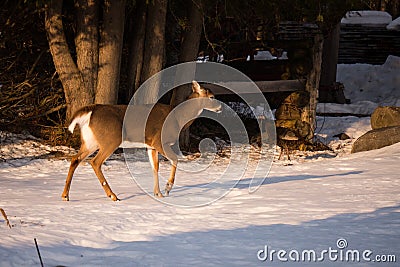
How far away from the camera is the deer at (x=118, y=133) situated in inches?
343

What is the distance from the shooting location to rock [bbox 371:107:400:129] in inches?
578

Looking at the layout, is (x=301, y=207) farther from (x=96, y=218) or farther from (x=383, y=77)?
(x=383, y=77)

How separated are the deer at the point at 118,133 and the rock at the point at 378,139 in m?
4.43

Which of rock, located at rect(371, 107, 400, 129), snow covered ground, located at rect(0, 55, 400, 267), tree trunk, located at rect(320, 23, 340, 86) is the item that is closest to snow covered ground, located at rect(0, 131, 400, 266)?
snow covered ground, located at rect(0, 55, 400, 267)

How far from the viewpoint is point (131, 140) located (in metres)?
9.16

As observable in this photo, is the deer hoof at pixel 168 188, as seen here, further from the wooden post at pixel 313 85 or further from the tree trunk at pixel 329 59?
the tree trunk at pixel 329 59

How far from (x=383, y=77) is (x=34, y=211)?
→ 18.8 m

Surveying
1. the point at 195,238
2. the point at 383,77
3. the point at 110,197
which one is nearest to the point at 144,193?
the point at 110,197

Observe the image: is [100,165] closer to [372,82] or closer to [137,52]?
[137,52]

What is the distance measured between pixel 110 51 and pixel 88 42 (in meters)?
0.41

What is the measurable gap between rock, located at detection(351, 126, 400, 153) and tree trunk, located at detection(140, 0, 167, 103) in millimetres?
4076

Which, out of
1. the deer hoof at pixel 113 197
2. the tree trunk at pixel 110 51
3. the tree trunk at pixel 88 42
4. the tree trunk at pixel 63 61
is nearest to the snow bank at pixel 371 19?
the tree trunk at pixel 110 51

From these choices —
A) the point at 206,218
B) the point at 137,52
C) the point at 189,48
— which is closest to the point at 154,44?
the point at 137,52

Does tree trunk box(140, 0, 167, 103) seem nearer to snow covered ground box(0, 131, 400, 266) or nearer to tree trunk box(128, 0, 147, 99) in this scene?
tree trunk box(128, 0, 147, 99)
